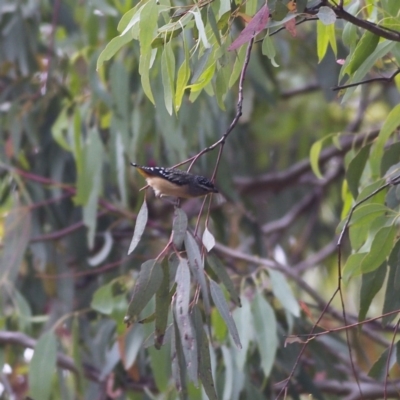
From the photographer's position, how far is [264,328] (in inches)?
82.2

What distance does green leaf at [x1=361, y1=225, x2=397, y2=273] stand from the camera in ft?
4.93

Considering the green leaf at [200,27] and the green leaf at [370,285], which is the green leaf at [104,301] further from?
the green leaf at [200,27]

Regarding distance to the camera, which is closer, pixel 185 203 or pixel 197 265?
pixel 197 265

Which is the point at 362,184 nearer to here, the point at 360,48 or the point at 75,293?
the point at 360,48

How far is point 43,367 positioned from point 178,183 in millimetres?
1028

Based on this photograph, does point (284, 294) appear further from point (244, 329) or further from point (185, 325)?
point (185, 325)

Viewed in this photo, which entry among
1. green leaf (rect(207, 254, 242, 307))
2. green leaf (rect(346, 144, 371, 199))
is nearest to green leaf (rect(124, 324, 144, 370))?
green leaf (rect(346, 144, 371, 199))

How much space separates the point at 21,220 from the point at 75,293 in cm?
56

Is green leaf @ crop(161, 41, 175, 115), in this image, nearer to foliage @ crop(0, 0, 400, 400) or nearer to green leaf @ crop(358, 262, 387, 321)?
foliage @ crop(0, 0, 400, 400)

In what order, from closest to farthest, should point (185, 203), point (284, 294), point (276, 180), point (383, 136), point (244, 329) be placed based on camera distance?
1. point (383, 136)
2. point (244, 329)
3. point (284, 294)
4. point (185, 203)
5. point (276, 180)

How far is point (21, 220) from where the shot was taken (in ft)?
9.17

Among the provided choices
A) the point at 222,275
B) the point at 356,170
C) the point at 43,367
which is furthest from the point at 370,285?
the point at 43,367

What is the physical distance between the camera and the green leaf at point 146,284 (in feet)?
4.19

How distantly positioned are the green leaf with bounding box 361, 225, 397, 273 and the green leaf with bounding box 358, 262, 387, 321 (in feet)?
0.26
